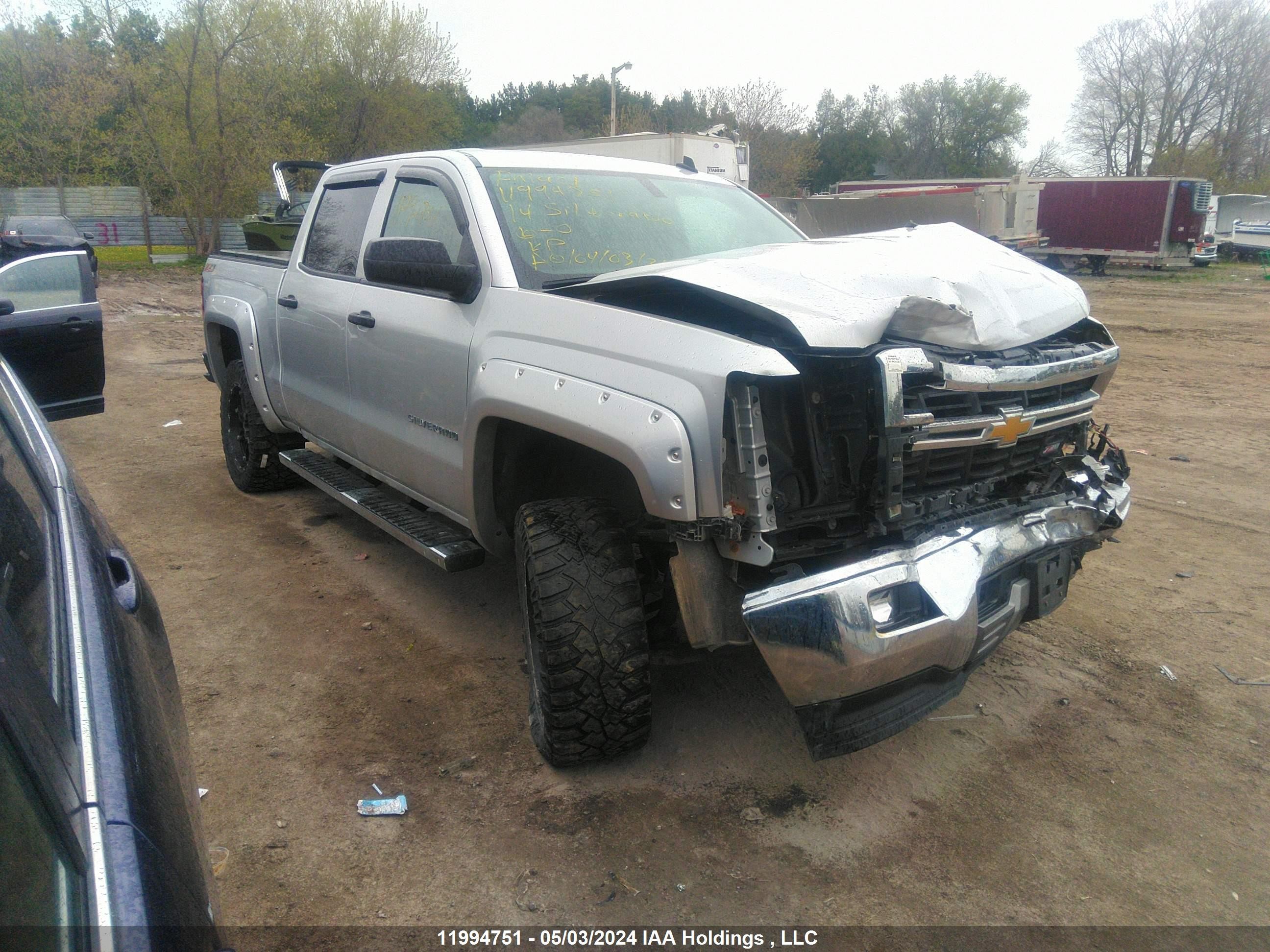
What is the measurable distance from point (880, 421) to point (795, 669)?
2.32 feet

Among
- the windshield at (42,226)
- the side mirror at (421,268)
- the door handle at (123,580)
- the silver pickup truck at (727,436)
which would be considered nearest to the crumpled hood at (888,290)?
the silver pickup truck at (727,436)

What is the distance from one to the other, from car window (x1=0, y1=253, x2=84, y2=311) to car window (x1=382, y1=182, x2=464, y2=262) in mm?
2690

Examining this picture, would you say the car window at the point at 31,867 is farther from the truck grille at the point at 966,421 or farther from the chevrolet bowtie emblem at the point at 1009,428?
the chevrolet bowtie emblem at the point at 1009,428

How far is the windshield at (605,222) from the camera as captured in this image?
3443mm

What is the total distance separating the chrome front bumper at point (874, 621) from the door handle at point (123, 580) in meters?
1.42

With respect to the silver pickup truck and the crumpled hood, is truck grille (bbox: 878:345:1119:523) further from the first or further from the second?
the crumpled hood

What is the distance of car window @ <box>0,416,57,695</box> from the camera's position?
1.23 meters

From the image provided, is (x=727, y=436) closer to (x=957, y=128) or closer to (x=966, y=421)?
(x=966, y=421)

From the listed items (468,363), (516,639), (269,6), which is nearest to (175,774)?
(468,363)

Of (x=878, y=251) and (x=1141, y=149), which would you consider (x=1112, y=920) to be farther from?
(x=1141, y=149)

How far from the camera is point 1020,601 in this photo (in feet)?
9.35

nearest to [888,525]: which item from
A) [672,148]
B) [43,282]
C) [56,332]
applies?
[56,332]

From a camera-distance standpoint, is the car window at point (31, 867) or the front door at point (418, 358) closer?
the car window at point (31, 867)

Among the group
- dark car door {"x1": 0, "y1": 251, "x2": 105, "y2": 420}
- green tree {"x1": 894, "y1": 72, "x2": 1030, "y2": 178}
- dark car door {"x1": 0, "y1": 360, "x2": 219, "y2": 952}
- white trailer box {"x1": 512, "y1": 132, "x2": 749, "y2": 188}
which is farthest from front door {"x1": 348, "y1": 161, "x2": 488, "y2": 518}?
green tree {"x1": 894, "y1": 72, "x2": 1030, "y2": 178}
